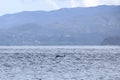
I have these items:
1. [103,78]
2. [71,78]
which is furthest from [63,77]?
[103,78]

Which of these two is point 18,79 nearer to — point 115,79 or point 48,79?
point 48,79

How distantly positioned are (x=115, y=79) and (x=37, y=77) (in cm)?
1104

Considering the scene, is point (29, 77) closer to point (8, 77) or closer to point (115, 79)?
point (8, 77)

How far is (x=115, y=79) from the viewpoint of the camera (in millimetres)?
58250

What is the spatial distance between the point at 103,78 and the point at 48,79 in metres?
7.77

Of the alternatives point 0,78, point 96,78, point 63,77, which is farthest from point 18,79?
point 96,78

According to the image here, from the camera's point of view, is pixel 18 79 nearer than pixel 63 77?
Yes

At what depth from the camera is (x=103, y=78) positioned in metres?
59.4

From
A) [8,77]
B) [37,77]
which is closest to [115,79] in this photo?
[37,77]

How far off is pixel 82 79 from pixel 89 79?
0.95 meters

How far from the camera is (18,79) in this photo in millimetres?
57250

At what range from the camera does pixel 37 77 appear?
199ft

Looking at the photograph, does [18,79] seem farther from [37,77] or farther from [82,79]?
[82,79]

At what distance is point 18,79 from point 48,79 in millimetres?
4059
